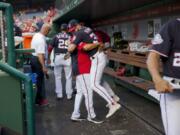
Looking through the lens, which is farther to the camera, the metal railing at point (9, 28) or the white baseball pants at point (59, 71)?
the white baseball pants at point (59, 71)

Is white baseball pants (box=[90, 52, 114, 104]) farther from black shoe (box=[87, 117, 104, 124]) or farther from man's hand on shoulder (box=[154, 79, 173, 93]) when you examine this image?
man's hand on shoulder (box=[154, 79, 173, 93])

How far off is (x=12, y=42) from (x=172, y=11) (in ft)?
12.5

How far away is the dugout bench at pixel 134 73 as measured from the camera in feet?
25.6

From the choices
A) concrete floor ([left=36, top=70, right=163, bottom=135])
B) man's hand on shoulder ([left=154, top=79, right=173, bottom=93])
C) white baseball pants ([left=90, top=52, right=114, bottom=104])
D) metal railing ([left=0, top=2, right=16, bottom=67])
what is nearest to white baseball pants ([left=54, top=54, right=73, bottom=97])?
concrete floor ([left=36, top=70, right=163, bottom=135])

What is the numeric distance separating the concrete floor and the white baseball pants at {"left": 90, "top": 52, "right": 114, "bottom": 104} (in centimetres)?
40

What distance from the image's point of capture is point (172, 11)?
22.8 feet

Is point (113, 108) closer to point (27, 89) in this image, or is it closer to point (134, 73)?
point (134, 73)

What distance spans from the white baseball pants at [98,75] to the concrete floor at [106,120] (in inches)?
15.9

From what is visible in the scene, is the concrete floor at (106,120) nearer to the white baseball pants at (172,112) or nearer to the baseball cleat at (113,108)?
the baseball cleat at (113,108)

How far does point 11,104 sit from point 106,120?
348 cm

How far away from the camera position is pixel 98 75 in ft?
21.0

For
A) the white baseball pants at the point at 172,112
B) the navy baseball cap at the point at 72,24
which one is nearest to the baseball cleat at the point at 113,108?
the navy baseball cap at the point at 72,24

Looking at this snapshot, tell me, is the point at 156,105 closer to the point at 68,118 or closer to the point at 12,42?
the point at 68,118

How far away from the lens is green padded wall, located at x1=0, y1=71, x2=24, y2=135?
3.08 metres
